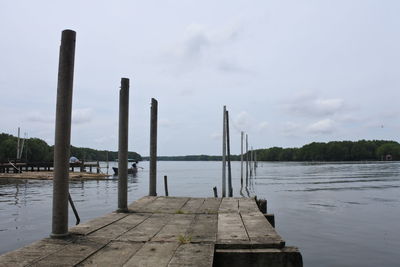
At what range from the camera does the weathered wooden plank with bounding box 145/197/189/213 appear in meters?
10.6

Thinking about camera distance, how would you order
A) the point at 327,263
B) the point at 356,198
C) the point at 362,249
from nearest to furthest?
1. the point at 327,263
2. the point at 362,249
3. the point at 356,198

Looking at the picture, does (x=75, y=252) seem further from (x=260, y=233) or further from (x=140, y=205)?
(x=140, y=205)

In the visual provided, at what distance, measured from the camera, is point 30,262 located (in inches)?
207

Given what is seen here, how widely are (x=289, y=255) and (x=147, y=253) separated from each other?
6.88ft

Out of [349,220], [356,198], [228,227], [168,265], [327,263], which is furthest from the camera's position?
[356,198]

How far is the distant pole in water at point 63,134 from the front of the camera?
690cm

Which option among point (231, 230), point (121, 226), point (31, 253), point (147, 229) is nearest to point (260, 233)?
point (231, 230)

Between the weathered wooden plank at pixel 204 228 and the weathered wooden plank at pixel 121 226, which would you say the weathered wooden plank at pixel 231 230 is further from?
the weathered wooden plank at pixel 121 226

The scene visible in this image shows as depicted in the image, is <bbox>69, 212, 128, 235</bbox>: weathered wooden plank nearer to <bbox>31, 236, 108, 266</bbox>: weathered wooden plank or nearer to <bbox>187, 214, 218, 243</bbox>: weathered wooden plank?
<bbox>31, 236, 108, 266</bbox>: weathered wooden plank

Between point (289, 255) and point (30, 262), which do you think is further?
point (289, 255)

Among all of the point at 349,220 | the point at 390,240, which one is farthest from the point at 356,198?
the point at 390,240

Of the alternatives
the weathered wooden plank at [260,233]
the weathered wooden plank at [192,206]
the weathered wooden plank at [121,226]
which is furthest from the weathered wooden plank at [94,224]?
the weathered wooden plank at [260,233]

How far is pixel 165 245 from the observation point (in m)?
6.32

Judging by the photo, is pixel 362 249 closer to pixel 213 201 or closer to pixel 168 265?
pixel 213 201
